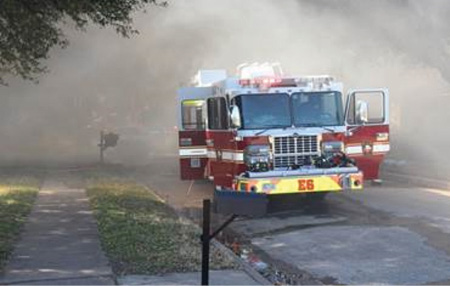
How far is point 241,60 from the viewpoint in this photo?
69.9ft

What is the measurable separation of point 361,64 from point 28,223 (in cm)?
1439

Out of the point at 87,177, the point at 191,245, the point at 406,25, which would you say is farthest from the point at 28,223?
the point at 406,25

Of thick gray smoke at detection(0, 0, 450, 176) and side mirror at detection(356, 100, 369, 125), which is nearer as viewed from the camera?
side mirror at detection(356, 100, 369, 125)

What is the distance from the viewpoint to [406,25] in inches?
688

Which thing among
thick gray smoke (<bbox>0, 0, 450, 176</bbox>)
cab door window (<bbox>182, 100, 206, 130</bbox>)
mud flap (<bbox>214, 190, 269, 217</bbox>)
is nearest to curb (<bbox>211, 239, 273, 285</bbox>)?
mud flap (<bbox>214, 190, 269, 217</bbox>)

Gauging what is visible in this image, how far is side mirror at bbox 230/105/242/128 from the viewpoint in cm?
1030

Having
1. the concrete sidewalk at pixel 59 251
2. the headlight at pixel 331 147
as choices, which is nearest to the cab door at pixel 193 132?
the concrete sidewalk at pixel 59 251

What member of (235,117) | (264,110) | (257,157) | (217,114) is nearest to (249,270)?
(257,157)

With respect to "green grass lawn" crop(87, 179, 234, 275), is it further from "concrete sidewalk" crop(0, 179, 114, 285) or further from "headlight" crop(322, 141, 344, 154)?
"headlight" crop(322, 141, 344, 154)

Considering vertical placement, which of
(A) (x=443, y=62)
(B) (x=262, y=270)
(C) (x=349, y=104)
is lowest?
(B) (x=262, y=270)

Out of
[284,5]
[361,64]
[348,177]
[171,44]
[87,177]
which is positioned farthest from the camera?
[171,44]

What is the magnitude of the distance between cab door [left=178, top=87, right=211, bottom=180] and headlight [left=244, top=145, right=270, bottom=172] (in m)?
1.88

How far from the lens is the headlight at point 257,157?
10.3 meters

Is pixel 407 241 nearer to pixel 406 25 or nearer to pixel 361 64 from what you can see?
pixel 406 25
